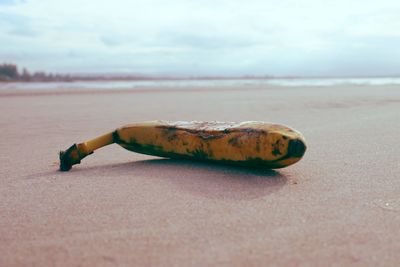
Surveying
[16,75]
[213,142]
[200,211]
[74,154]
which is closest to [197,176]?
[213,142]

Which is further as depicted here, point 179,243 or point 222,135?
point 222,135

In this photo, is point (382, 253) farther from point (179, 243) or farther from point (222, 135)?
point (222, 135)

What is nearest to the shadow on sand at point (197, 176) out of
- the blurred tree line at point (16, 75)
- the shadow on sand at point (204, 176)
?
the shadow on sand at point (204, 176)

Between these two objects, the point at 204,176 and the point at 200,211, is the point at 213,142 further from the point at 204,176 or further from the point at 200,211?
the point at 200,211

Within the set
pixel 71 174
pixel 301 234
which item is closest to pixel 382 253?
pixel 301 234

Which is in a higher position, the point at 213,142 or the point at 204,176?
the point at 213,142

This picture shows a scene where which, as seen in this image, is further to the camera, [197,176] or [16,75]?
[16,75]

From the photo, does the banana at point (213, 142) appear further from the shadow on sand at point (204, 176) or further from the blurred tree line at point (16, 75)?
the blurred tree line at point (16, 75)

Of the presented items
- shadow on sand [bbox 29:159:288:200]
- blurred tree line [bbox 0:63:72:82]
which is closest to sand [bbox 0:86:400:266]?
shadow on sand [bbox 29:159:288:200]

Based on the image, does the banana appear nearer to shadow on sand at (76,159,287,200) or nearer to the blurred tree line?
shadow on sand at (76,159,287,200)
